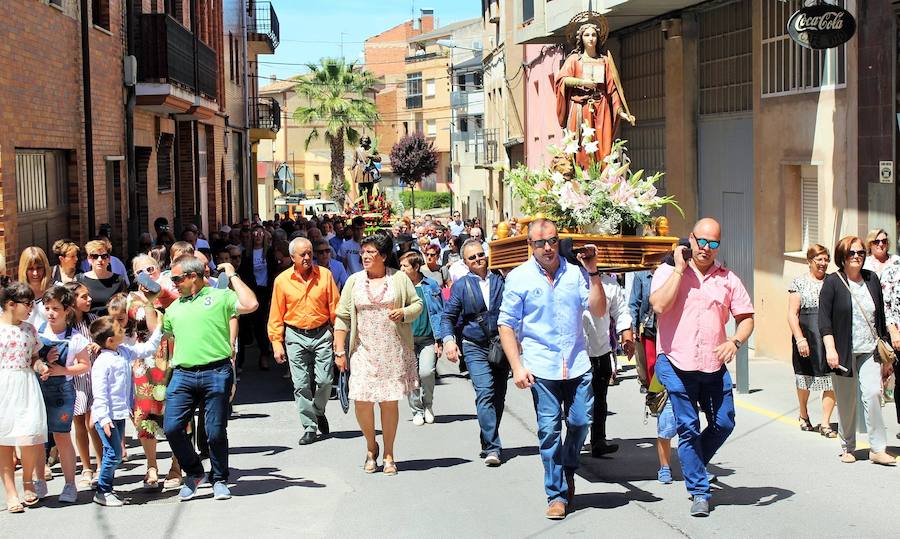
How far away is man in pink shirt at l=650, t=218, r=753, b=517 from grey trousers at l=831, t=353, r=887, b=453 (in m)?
2.11

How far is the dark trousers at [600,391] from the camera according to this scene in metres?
10.8

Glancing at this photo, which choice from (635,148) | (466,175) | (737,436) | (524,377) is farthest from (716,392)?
(466,175)

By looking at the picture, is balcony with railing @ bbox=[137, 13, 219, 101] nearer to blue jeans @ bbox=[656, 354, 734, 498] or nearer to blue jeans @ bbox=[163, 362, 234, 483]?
blue jeans @ bbox=[163, 362, 234, 483]

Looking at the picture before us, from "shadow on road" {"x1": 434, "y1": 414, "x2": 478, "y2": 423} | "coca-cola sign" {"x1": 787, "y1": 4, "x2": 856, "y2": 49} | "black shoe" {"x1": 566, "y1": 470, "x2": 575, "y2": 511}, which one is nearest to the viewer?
"black shoe" {"x1": 566, "y1": 470, "x2": 575, "y2": 511}

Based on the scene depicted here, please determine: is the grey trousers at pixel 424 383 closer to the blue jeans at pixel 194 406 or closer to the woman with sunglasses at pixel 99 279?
the woman with sunglasses at pixel 99 279

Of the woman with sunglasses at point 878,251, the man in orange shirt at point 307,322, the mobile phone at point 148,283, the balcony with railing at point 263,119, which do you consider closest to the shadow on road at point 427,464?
the man in orange shirt at point 307,322

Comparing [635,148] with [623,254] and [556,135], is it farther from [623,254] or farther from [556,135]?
[623,254]

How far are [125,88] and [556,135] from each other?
15133mm

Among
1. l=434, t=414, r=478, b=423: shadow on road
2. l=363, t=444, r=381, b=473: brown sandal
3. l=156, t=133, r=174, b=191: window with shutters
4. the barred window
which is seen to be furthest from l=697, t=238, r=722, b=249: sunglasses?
l=156, t=133, r=174, b=191: window with shutters

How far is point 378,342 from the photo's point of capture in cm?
1041

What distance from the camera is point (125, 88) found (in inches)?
833

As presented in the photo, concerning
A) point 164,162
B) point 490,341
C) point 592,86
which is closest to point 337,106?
point 164,162

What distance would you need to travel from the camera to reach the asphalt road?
27.8 ft

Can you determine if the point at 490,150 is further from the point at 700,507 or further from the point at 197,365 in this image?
the point at 700,507
